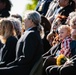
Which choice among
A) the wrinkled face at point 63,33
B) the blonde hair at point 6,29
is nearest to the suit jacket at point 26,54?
the blonde hair at point 6,29

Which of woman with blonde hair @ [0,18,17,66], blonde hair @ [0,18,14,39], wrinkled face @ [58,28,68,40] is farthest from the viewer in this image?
wrinkled face @ [58,28,68,40]

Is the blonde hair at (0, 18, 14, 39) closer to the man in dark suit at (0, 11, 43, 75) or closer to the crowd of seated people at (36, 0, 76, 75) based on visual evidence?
the man in dark suit at (0, 11, 43, 75)

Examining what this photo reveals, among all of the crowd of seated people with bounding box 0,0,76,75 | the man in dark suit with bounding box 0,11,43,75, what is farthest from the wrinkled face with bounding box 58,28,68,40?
the man in dark suit with bounding box 0,11,43,75

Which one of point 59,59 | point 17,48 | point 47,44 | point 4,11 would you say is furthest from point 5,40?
point 4,11

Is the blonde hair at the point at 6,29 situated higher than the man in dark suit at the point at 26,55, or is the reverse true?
the blonde hair at the point at 6,29

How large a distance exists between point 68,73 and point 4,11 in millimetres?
4179

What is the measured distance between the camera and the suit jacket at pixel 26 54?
28.7 ft

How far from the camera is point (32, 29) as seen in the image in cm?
904

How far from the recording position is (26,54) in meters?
8.73

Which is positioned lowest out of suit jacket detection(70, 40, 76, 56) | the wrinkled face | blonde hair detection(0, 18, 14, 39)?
→ suit jacket detection(70, 40, 76, 56)

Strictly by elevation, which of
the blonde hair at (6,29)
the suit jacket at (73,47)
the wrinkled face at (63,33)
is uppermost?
the blonde hair at (6,29)

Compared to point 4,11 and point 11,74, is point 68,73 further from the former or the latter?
point 4,11

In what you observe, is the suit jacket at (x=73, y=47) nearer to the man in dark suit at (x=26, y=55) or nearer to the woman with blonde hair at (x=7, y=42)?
the man in dark suit at (x=26, y=55)

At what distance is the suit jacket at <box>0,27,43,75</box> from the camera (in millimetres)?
8750
